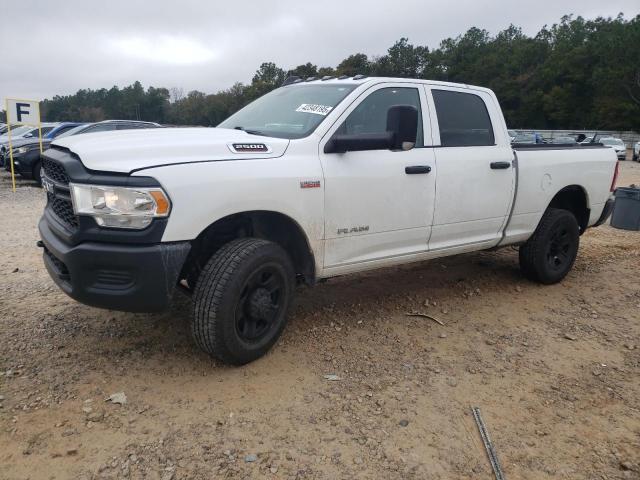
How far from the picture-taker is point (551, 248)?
528cm

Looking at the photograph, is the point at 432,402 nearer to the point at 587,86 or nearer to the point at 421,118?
the point at 421,118

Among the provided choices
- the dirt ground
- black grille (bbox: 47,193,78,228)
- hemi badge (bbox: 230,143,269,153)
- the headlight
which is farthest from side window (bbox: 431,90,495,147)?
black grille (bbox: 47,193,78,228)

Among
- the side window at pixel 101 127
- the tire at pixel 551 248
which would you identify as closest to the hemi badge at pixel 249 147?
the tire at pixel 551 248

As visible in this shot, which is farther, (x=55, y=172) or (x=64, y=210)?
(x=55, y=172)

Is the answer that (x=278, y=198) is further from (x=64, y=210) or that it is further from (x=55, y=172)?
(x=55, y=172)

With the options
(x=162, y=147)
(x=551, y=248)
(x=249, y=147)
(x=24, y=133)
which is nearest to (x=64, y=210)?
(x=162, y=147)

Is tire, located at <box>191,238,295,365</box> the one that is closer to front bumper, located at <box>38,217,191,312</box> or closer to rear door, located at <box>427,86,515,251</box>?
front bumper, located at <box>38,217,191,312</box>

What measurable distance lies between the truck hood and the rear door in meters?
1.51

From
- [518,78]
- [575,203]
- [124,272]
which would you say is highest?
[518,78]

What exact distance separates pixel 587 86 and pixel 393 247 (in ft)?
209

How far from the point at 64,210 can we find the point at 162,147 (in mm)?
772

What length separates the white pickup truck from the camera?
2.77 meters

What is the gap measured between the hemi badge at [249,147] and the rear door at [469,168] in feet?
4.98

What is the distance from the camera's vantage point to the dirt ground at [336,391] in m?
2.49
